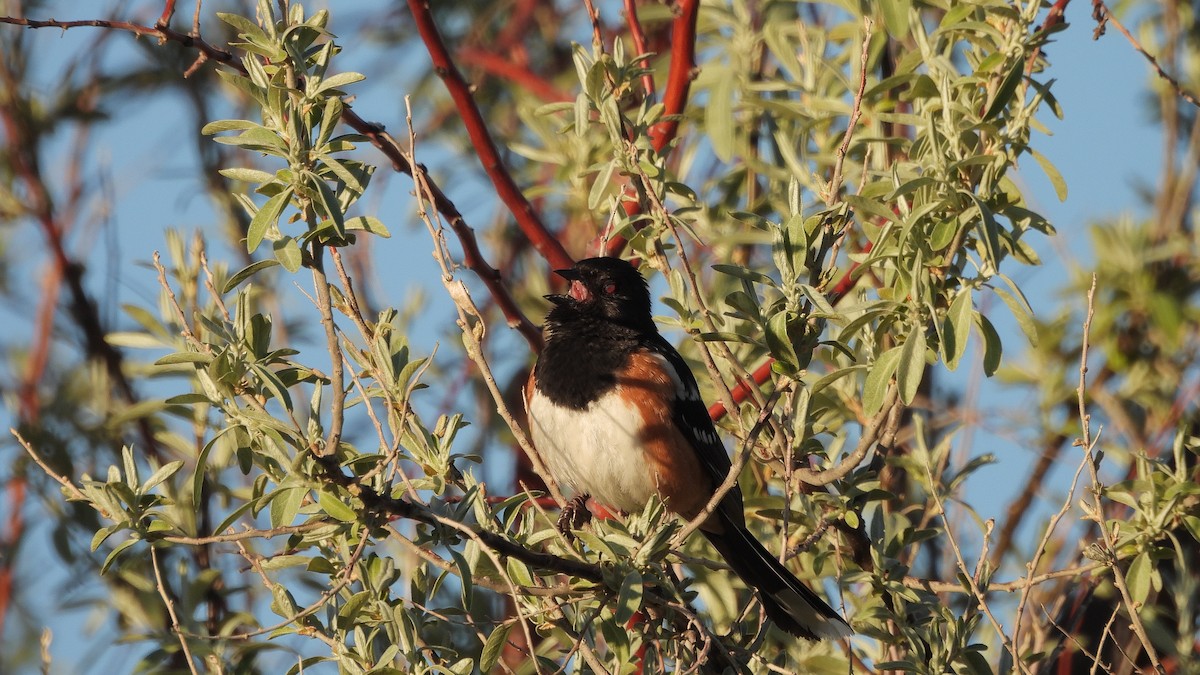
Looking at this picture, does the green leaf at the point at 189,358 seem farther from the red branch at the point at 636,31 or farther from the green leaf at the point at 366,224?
the red branch at the point at 636,31

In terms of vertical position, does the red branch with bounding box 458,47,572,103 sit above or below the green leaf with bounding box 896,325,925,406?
above

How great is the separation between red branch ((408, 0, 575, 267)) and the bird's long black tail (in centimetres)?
85

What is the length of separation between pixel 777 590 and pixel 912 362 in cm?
103

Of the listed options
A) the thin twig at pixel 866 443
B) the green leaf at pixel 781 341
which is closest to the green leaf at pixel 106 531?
the green leaf at pixel 781 341

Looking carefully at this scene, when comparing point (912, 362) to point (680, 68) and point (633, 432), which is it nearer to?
point (633, 432)

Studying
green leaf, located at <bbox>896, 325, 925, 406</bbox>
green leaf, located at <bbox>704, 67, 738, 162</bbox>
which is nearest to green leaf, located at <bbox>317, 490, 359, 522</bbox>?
green leaf, located at <bbox>896, 325, 925, 406</bbox>

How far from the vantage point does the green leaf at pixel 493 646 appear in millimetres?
2328

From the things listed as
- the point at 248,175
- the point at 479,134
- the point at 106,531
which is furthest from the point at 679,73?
the point at 106,531

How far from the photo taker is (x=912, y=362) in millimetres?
2348

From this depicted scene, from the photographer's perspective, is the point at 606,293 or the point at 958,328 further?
the point at 606,293

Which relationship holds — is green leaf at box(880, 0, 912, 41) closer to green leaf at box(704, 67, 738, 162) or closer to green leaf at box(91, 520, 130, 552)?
green leaf at box(704, 67, 738, 162)

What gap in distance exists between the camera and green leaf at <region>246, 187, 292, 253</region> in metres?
2.14

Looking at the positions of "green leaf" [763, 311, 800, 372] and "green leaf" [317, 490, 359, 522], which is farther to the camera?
"green leaf" [763, 311, 800, 372]

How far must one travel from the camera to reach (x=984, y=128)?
2516 millimetres
